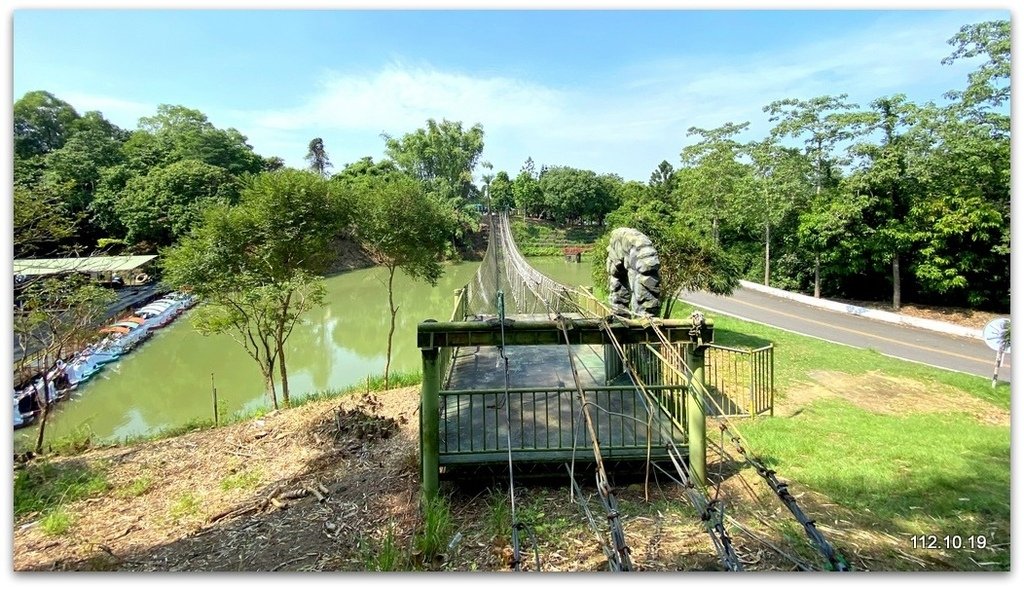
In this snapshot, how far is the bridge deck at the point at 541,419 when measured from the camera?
292 centimetres

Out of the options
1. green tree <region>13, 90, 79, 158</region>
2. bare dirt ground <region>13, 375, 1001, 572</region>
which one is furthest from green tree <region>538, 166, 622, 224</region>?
bare dirt ground <region>13, 375, 1001, 572</region>

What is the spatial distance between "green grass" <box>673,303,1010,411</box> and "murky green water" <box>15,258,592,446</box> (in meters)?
5.51

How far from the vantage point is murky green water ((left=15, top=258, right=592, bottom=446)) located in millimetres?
7211

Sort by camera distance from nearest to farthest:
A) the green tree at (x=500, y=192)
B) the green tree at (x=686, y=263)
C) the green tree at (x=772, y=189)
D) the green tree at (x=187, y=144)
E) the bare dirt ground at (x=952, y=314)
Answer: the bare dirt ground at (x=952, y=314)
the green tree at (x=686, y=263)
the green tree at (x=772, y=189)
the green tree at (x=187, y=144)
the green tree at (x=500, y=192)

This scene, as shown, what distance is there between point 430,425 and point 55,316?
4224 millimetres

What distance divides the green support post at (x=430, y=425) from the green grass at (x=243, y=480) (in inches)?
68.3

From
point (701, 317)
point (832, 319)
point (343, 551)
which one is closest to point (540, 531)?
point (343, 551)

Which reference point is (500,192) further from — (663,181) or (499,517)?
(499,517)

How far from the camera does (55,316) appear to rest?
464 centimetres

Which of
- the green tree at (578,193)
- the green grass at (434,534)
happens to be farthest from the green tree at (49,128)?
the green tree at (578,193)

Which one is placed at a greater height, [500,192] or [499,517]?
[500,192]

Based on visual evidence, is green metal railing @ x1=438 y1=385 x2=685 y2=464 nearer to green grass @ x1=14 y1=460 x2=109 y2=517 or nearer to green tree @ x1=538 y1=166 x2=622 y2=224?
green grass @ x1=14 y1=460 x2=109 y2=517

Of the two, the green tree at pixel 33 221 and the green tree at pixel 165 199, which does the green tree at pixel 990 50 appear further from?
the green tree at pixel 165 199

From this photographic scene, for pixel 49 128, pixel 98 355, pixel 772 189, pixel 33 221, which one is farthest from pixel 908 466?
pixel 49 128
